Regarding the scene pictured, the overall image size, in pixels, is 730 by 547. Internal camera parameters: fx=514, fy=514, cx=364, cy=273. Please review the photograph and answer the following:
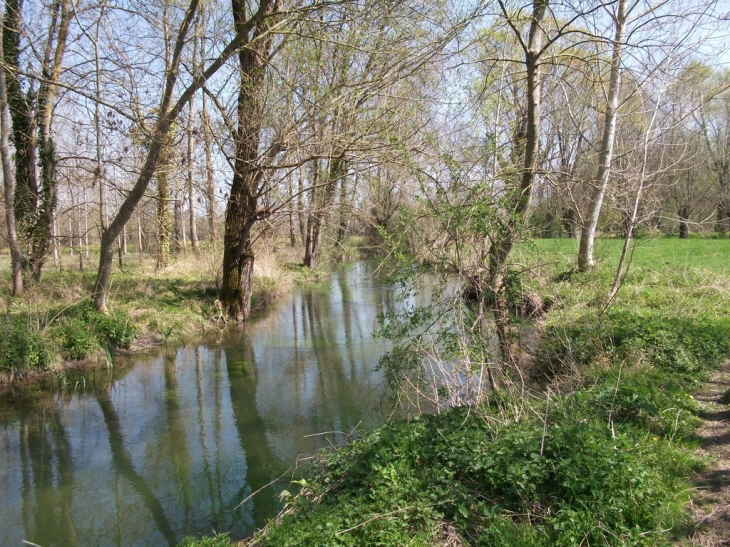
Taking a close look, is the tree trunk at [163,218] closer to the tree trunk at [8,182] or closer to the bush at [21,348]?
the tree trunk at [8,182]

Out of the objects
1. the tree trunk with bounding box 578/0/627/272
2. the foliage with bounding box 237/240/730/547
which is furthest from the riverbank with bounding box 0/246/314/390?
the tree trunk with bounding box 578/0/627/272

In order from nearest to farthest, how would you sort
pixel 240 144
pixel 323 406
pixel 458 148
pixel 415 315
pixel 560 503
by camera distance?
pixel 560 503, pixel 415 315, pixel 323 406, pixel 458 148, pixel 240 144

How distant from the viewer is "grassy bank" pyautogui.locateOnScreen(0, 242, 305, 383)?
8430 millimetres

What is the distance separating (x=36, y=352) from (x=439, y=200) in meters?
7.16

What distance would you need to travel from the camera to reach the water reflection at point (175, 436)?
4.75 m

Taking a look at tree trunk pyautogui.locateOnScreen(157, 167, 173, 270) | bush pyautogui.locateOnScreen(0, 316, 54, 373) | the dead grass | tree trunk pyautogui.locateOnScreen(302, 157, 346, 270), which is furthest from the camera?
tree trunk pyautogui.locateOnScreen(157, 167, 173, 270)

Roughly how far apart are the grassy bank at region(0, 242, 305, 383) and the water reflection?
1.83 ft

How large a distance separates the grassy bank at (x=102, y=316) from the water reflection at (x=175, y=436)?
56 centimetres

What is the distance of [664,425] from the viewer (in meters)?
4.52

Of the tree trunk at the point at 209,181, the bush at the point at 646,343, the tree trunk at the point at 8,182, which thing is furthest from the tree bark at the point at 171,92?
the bush at the point at 646,343

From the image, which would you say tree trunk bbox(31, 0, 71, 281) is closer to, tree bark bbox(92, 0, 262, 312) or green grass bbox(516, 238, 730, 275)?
tree bark bbox(92, 0, 262, 312)

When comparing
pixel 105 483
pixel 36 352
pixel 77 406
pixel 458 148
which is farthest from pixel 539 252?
Answer: pixel 36 352

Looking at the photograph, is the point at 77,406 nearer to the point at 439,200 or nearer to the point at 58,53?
the point at 439,200

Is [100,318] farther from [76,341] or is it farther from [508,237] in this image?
[508,237]
